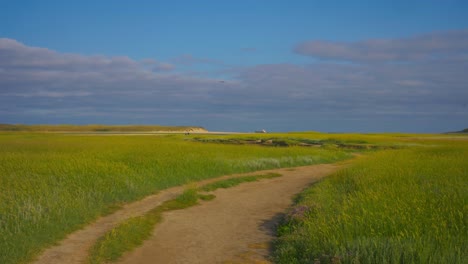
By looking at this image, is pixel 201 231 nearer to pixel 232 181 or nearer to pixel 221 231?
pixel 221 231

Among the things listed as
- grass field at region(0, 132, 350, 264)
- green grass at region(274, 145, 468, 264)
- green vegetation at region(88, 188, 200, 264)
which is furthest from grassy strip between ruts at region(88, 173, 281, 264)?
green grass at region(274, 145, 468, 264)

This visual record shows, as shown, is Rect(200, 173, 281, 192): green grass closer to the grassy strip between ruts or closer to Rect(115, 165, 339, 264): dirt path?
Rect(115, 165, 339, 264): dirt path

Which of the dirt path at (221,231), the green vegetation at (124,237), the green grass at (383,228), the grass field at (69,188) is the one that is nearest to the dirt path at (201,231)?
the dirt path at (221,231)

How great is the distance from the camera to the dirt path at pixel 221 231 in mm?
10477

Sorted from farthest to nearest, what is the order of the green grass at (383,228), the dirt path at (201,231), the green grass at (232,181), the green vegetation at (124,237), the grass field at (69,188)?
1. the green grass at (232,181)
2. the grass field at (69,188)
3. the dirt path at (201,231)
4. the green vegetation at (124,237)
5. the green grass at (383,228)

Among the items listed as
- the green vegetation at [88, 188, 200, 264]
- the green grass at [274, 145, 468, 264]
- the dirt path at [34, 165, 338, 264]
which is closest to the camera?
the green grass at [274, 145, 468, 264]

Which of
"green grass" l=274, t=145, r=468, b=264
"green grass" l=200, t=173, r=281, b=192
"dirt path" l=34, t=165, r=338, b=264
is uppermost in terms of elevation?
"green grass" l=274, t=145, r=468, b=264

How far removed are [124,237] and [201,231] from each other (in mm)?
2299

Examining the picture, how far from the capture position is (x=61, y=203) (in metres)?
14.5

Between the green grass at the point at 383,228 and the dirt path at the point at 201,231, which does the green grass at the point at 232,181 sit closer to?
the dirt path at the point at 201,231

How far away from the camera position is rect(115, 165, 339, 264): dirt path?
34.4 feet

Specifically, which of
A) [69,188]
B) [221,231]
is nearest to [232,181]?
[69,188]

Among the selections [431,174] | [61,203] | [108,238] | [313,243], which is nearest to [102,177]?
[61,203]

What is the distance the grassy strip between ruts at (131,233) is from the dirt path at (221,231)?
0.88 feet
